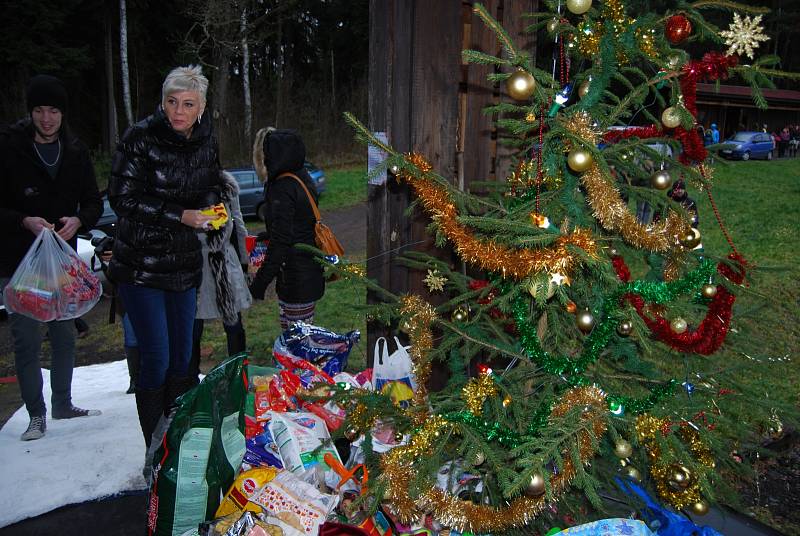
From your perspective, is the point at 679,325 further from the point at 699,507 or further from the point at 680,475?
the point at 699,507

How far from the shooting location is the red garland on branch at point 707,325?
7.30 feet

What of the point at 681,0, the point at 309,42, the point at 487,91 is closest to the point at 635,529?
the point at 681,0

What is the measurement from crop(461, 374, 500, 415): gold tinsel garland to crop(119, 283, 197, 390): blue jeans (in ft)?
5.36

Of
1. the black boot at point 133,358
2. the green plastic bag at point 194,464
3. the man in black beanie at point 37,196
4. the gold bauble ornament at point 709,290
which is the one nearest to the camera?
the gold bauble ornament at point 709,290

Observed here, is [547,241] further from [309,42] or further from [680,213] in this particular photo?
[309,42]

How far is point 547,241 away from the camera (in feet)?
6.07

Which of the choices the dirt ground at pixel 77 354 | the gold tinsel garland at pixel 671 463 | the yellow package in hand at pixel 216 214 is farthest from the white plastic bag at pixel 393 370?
the dirt ground at pixel 77 354

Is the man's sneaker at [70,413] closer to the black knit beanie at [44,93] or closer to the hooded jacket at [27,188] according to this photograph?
the hooded jacket at [27,188]

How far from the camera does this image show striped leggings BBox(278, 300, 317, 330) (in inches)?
147

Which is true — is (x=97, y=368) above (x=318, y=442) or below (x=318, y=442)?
below

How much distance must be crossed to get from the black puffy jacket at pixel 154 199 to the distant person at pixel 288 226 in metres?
0.60

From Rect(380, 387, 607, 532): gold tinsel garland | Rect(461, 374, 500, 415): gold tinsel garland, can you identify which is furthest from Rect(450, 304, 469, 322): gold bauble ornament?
Rect(380, 387, 607, 532): gold tinsel garland

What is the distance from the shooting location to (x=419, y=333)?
8.50ft

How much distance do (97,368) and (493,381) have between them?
3.71 metres
